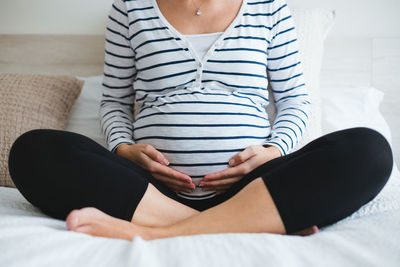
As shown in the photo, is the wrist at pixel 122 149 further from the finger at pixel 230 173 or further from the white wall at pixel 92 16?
the white wall at pixel 92 16

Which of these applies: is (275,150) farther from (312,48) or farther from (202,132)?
(312,48)

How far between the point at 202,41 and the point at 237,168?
0.34 meters

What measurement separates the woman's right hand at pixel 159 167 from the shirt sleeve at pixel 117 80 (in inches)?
3.6

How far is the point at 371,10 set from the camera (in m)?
1.40

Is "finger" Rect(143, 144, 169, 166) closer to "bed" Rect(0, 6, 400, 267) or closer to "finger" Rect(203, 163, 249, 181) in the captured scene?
"finger" Rect(203, 163, 249, 181)

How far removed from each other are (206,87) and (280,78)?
21cm

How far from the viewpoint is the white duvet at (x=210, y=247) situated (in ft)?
1.75

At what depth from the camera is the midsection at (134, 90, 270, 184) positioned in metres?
0.85

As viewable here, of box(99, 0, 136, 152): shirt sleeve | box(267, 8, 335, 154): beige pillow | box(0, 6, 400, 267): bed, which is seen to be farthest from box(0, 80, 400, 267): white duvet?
box(267, 8, 335, 154): beige pillow

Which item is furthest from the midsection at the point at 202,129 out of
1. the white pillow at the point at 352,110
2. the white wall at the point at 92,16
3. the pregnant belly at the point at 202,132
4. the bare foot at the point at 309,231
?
the white wall at the point at 92,16

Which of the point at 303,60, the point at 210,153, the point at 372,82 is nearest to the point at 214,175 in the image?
the point at 210,153

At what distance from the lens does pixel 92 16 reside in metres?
1.50

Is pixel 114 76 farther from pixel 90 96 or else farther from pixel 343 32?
pixel 343 32

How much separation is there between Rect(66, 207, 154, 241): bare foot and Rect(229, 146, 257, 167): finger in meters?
0.27
